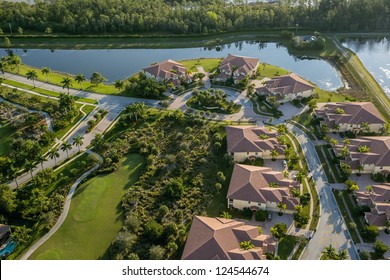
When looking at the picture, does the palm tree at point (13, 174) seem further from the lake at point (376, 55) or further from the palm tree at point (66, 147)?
the lake at point (376, 55)

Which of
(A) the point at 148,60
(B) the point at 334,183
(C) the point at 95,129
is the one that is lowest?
(B) the point at 334,183

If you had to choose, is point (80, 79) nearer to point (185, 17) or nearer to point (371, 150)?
point (185, 17)

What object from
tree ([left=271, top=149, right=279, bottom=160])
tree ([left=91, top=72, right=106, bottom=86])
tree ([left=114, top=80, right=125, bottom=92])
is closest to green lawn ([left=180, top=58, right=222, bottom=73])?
tree ([left=114, top=80, right=125, bottom=92])

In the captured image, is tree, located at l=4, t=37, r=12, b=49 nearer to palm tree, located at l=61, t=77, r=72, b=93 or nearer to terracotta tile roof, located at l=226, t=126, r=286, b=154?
palm tree, located at l=61, t=77, r=72, b=93

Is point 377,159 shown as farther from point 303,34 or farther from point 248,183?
point 303,34

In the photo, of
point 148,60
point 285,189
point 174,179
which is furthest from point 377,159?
point 148,60

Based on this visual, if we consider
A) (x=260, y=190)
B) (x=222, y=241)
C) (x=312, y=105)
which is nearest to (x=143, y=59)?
(x=312, y=105)

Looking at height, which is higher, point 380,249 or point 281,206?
point 281,206
